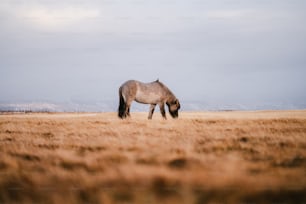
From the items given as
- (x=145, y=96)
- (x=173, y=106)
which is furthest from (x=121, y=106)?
(x=173, y=106)

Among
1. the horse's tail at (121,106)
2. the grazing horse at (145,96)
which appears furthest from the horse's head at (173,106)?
the horse's tail at (121,106)

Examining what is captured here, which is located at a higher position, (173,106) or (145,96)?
(145,96)

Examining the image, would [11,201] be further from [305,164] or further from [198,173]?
[305,164]

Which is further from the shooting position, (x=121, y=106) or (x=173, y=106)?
(x=173, y=106)

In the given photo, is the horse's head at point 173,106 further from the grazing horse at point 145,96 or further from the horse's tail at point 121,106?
the horse's tail at point 121,106

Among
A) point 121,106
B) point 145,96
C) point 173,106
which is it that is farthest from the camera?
point 173,106

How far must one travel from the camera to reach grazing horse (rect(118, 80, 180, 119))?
63.1 feet

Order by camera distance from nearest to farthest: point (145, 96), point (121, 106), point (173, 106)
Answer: point (121, 106) < point (145, 96) < point (173, 106)

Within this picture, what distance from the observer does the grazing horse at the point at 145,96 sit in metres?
19.2

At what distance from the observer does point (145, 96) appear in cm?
1988

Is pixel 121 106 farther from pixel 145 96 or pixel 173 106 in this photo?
pixel 173 106

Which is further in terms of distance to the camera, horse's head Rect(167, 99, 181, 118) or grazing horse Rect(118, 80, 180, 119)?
horse's head Rect(167, 99, 181, 118)

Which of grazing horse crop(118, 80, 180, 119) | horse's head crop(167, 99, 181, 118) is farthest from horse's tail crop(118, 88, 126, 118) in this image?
horse's head crop(167, 99, 181, 118)

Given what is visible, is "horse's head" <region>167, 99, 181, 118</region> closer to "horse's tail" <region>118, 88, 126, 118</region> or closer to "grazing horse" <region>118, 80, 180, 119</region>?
"grazing horse" <region>118, 80, 180, 119</region>
